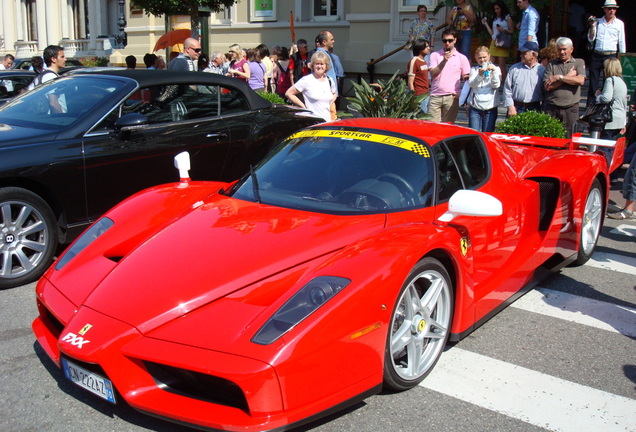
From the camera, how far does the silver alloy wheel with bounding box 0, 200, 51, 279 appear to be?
5285 millimetres

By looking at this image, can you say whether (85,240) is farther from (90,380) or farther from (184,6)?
(184,6)

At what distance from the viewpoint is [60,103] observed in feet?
20.4

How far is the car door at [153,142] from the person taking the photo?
5816 millimetres

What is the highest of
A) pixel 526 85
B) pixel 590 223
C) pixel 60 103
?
pixel 526 85

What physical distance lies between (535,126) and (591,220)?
281cm

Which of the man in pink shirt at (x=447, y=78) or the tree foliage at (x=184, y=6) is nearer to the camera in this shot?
the man in pink shirt at (x=447, y=78)

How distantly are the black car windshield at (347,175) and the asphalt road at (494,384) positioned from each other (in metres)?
1.02

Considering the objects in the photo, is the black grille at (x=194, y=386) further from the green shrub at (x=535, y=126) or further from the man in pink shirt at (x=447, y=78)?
the man in pink shirt at (x=447, y=78)

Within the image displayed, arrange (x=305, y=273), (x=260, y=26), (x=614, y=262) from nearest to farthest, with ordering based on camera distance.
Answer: (x=305, y=273), (x=614, y=262), (x=260, y=26)

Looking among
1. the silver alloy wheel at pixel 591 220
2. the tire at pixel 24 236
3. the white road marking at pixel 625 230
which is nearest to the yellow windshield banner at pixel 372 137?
the silver alloy wheel at pixel 591 220

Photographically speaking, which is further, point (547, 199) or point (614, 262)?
point (614, 262)

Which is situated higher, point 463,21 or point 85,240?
point 463,21

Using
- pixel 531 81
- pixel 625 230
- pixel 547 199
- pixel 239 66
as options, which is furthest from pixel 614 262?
pixel 239 66

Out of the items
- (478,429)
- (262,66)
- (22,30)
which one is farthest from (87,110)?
(22,30)
